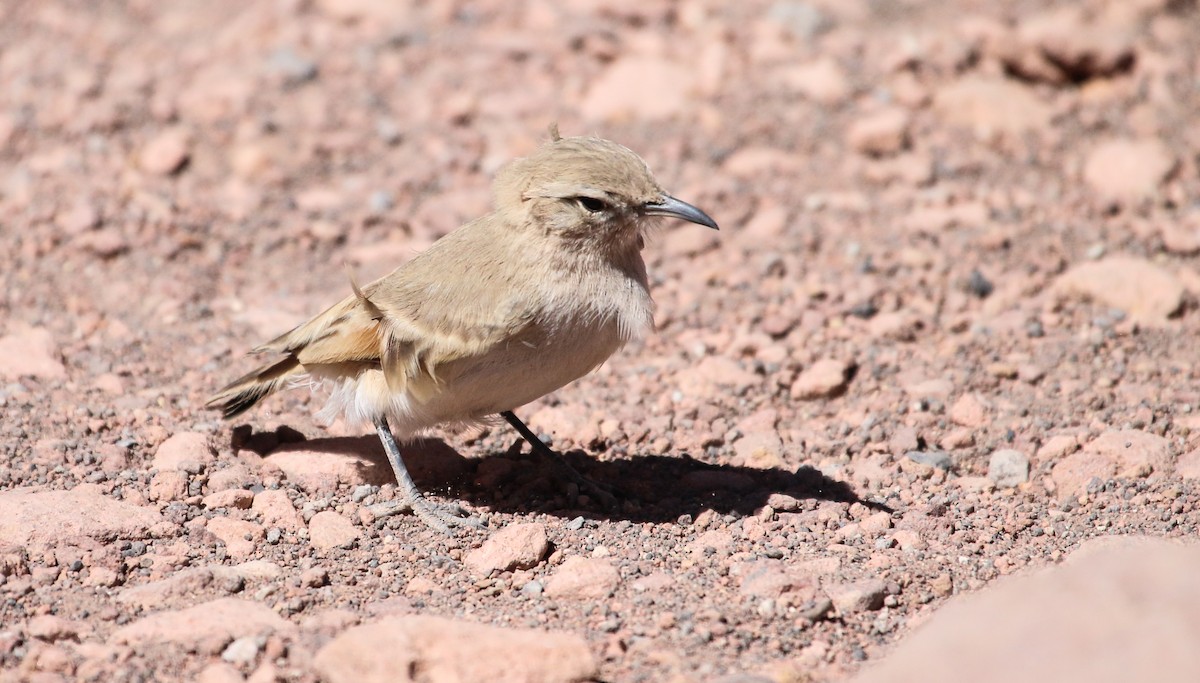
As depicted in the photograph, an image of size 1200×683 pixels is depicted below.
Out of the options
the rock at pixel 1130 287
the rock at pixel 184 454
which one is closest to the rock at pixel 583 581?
the rock at pixel 184 454

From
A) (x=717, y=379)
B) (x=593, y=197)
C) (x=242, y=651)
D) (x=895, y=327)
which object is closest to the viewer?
(x=242, y=651)

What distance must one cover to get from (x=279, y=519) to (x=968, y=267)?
14.5 feet

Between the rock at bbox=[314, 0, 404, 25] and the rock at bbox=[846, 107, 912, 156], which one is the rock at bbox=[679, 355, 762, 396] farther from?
the rock at bbox=[314, 0, 404, 25]

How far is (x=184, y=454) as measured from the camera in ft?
18.3

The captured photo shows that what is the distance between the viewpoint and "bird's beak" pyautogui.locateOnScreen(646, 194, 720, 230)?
5.34m

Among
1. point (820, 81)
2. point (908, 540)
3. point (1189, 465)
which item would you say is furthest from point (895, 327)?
point (820, 81)

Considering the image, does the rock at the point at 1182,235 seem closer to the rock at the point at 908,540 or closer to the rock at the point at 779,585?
the rock at the point at 908,540

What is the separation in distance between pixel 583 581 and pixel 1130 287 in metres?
4.03

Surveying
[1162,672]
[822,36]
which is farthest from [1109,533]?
[822,36]

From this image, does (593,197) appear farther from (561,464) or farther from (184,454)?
(184,454)

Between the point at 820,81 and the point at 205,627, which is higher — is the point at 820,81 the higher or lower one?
the higher one

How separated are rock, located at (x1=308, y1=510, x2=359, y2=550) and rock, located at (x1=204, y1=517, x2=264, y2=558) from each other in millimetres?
215

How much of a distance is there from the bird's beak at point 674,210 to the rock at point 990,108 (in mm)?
4117

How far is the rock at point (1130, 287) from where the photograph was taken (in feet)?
22.3
